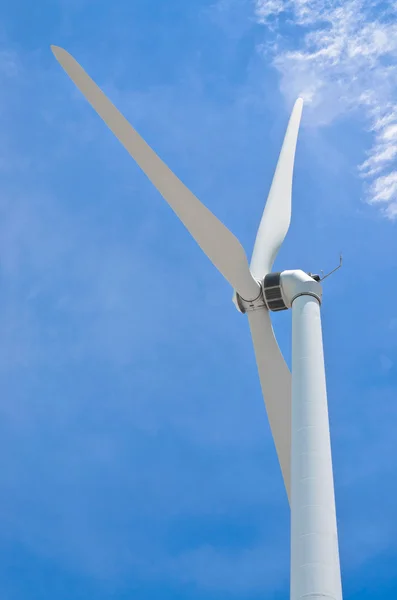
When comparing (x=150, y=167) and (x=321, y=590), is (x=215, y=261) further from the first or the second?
(x=321, y=590)

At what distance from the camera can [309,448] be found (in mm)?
12242

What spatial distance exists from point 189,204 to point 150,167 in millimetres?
1344

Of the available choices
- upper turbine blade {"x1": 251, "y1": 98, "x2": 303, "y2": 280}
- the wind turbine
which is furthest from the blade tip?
upper turbine blade {"x1": 251, "y1": 98, "x2": 303, "y2": 280}

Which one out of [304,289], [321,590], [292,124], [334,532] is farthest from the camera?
[292,124]

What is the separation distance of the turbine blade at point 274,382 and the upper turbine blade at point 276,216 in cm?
134

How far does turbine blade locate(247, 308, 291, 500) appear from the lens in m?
16.9

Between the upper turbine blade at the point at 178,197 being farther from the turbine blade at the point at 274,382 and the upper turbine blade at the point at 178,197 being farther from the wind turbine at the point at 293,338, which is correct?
the turbine blade at the point at 274,382

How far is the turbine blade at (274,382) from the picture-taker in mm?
16891

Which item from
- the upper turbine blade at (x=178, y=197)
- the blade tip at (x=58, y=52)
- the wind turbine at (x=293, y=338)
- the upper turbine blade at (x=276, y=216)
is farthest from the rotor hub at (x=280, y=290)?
the blade tip at (x=58, y=52)

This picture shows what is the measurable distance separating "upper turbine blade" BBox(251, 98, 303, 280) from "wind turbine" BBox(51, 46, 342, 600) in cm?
3

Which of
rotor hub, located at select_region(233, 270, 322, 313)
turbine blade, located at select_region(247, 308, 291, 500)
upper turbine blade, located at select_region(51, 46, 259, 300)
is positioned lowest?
turbine blade, located at select_region(247, 308, 291, 500)

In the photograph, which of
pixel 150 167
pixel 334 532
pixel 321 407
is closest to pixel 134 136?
pixel 150 167

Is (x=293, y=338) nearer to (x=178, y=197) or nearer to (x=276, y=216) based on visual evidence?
(x=178, y=197)

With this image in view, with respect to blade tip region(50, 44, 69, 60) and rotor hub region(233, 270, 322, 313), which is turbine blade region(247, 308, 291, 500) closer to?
rotor hub region(233, 270, 322, 313)
